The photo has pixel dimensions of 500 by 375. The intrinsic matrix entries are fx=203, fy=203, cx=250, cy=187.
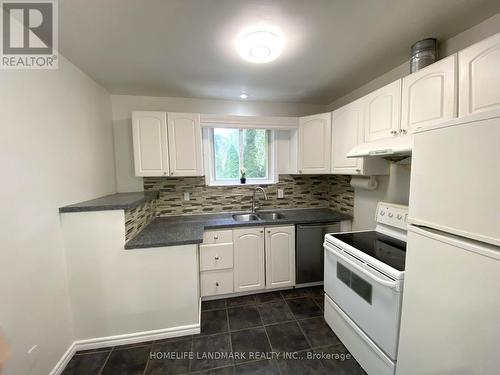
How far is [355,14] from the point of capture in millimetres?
1229

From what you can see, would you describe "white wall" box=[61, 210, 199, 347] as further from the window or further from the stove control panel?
the stove control panel

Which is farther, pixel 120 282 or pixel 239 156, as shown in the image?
pixel 239 156

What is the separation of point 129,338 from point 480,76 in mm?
3026

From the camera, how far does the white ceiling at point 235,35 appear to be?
1.16 meters

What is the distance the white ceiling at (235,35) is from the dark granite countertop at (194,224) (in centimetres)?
153

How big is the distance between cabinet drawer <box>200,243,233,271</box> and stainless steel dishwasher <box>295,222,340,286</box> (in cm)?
81

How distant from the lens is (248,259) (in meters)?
2.33

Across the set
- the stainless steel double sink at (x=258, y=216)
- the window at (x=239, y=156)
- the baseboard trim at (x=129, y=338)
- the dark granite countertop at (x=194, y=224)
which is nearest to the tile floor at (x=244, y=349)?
the baseboard trim at (x=129, y=338)

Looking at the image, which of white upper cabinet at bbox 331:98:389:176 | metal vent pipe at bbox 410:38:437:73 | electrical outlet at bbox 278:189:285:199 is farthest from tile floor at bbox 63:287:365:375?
metal vent pipe at bbox 410:38:437:73

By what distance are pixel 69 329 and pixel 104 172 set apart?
1.45 metres

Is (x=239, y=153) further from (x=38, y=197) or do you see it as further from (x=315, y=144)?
(x=38, y=197)

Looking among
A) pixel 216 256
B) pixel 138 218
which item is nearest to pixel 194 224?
pixel 216 256

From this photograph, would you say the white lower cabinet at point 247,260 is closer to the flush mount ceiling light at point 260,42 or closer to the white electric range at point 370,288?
the white electric range at point 370,288

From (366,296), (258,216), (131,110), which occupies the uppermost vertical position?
(131,110)
